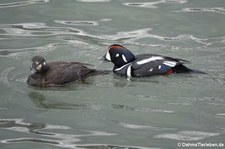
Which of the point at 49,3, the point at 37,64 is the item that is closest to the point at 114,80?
the point at 37,64

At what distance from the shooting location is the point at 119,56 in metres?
11.2

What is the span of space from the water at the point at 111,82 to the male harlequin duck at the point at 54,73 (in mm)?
174

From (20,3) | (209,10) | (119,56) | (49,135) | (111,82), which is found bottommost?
(49,135)

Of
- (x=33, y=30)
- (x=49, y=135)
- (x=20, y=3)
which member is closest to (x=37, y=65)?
(x=49, y=135)

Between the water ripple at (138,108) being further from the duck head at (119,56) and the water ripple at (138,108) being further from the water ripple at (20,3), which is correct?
the water ripple at (20,3)

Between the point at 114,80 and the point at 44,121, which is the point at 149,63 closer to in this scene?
the point at 114,80

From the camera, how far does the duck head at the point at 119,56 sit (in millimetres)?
11117

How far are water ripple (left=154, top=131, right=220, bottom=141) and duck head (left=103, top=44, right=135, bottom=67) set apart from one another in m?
3.04

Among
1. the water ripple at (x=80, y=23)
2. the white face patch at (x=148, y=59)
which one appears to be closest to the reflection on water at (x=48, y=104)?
the white face patch at (x=148, y=59)

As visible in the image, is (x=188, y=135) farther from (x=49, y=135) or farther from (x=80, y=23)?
(x=80, y=23)

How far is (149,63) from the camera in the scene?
422 inches

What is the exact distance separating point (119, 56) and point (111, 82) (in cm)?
73

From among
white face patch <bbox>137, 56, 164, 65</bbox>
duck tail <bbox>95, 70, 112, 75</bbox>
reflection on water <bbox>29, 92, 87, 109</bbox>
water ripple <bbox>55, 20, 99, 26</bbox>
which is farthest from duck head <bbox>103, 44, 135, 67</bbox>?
water ripple <bbox>55, 20, 99, 26</bbox>

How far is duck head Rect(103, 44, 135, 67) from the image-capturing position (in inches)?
438
